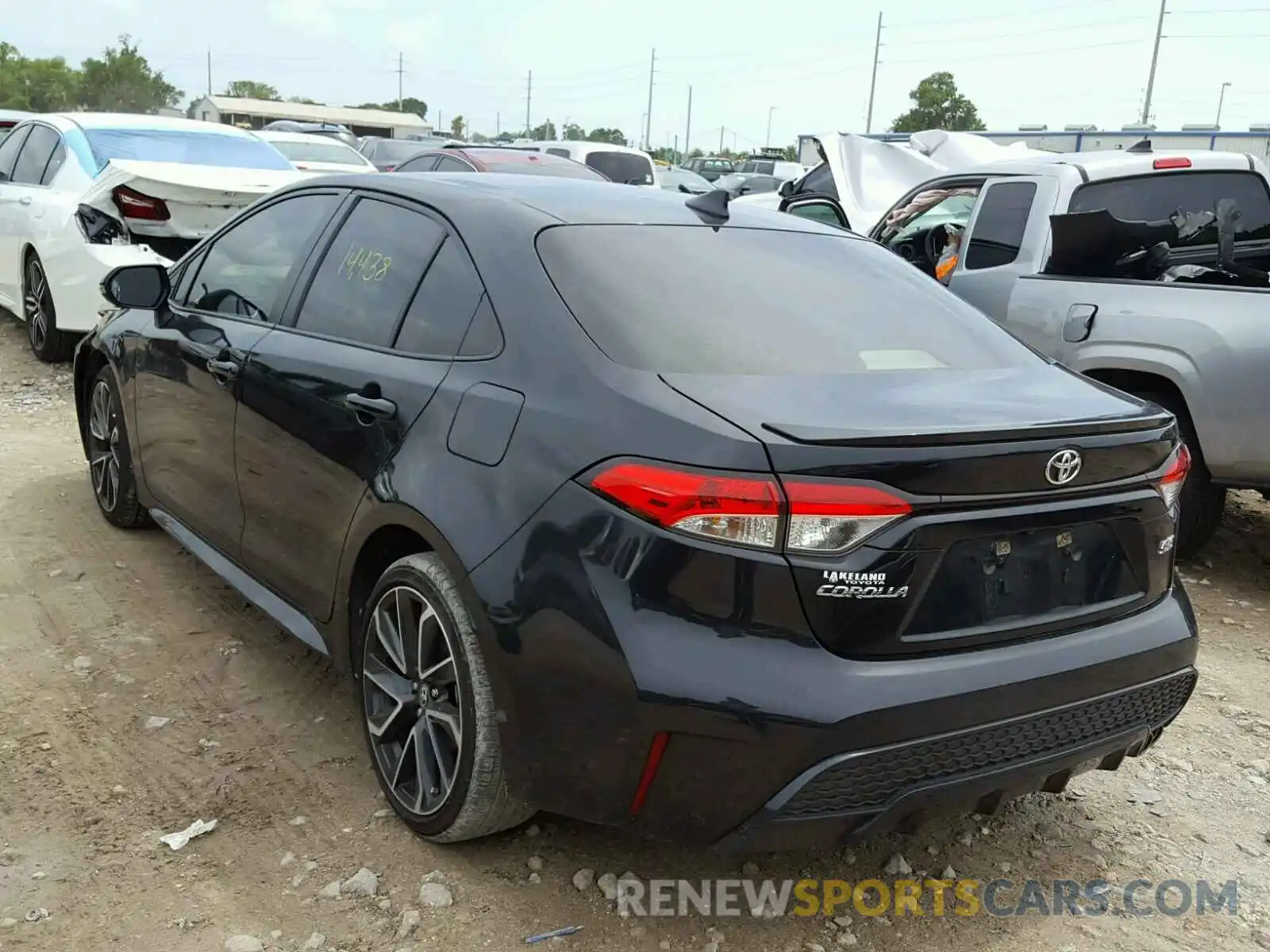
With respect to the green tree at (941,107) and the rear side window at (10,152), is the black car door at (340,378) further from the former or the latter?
the green tree at (941,107)

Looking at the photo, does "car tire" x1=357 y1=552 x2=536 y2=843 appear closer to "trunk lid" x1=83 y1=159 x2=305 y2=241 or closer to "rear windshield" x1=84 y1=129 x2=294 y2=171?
"trunk lid" x1=83 y1=159 x2=305 y2=241

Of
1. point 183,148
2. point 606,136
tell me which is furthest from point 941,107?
point 183,148

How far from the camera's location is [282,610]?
3.45 metres

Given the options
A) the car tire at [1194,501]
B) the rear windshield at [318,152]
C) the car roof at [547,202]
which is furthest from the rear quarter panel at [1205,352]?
the rear windshield at [318,152]

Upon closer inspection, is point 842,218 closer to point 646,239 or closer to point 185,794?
point 646,239

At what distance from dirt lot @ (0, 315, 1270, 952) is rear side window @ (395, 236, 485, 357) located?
4.04 ft

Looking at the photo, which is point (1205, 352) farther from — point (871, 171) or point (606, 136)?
point (606, 136)

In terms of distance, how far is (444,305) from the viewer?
2.94m

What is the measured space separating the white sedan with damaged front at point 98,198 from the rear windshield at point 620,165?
7.69 meters

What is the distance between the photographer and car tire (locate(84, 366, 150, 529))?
4.75m

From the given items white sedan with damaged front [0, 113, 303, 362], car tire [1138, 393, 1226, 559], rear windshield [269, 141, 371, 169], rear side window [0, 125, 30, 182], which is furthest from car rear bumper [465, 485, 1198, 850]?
rear windshield [269, 141, 371, 169]

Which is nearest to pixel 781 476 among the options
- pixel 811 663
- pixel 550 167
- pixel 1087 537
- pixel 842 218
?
pixel 811 663

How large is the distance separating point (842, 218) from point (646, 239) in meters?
5.85

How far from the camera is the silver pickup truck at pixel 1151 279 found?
4633mm
